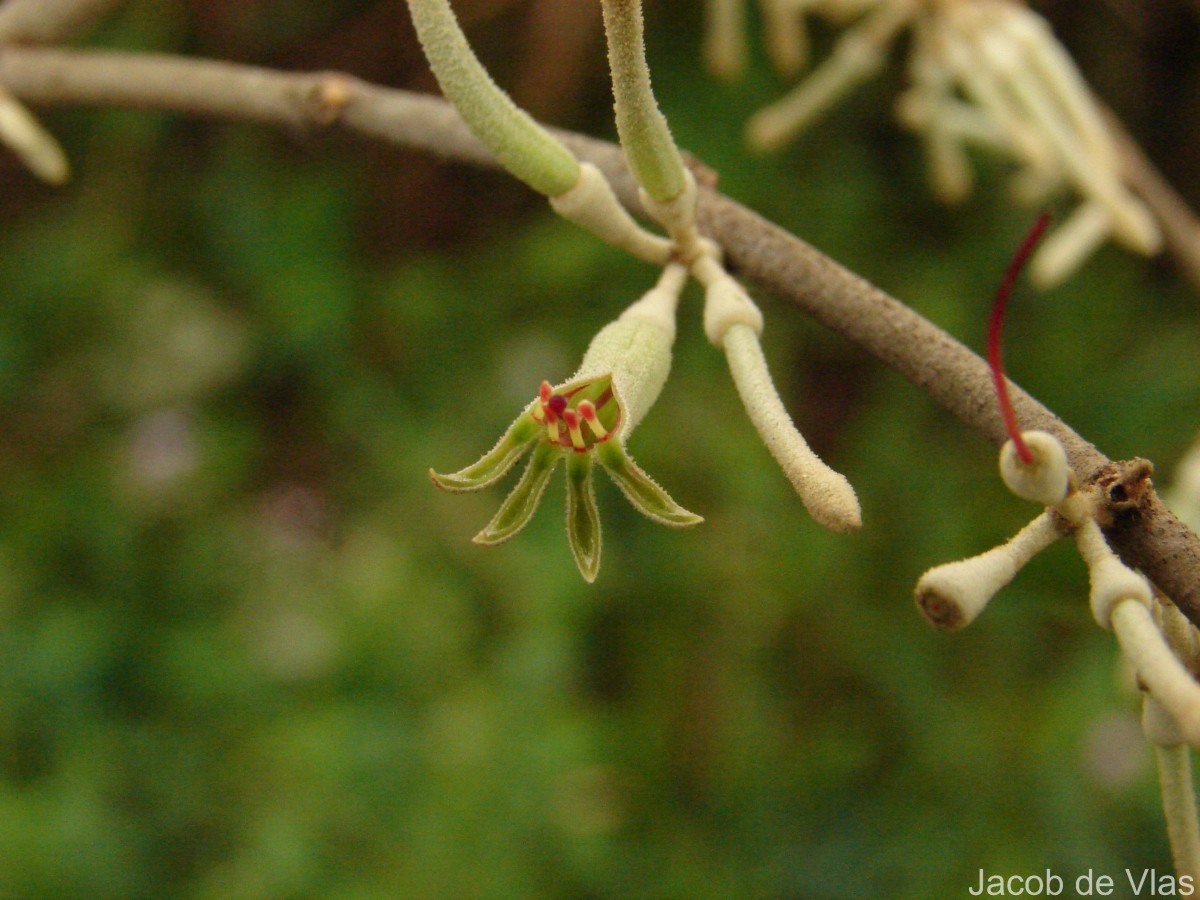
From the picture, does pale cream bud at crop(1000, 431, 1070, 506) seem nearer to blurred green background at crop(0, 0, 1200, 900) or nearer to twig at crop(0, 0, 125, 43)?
twig at crop(0, 0, 125, 43)

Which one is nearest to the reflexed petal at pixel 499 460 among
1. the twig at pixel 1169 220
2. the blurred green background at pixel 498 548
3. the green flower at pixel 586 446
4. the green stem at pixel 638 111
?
the green flower at pixel 586 446

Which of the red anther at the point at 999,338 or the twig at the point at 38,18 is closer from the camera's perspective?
the red anther at the point at 999,338

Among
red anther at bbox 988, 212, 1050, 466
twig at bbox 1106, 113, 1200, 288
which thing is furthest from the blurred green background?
red anther at bbox 988, 212, 1050, 466

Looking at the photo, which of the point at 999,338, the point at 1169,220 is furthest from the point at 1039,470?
the point at 1169,220

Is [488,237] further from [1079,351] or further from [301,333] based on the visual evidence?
[1079,351]

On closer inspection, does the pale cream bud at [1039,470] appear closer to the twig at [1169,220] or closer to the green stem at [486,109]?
the green stem at [486,109]

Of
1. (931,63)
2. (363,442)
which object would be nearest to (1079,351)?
(931,63)
